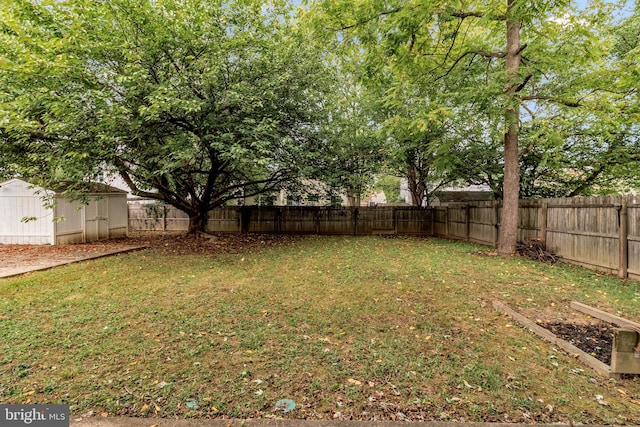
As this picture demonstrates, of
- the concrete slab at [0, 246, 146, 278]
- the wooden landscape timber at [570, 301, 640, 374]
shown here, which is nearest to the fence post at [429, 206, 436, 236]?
the wooden landscape timber at [570, 301, 640, 374]

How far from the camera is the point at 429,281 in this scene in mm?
5887

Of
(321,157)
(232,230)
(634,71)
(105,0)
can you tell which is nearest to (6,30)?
(105,0)

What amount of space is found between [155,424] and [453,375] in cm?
240

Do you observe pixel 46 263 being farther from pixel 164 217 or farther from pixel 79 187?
pixel 164 217

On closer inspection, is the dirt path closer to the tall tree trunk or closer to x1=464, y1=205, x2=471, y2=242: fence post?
the tall tree trunk

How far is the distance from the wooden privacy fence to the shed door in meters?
3.21

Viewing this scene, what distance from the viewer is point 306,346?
3266 millimetres

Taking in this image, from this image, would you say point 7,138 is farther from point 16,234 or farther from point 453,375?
point 453,375

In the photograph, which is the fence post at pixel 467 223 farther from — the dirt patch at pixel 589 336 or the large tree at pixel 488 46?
the dirt patch at pixel 589 336

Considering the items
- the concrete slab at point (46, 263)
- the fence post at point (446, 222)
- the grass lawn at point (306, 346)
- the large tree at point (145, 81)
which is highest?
the large tree at point (145, 81)

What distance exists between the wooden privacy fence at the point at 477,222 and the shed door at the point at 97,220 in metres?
3.21

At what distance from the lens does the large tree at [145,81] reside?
650cm

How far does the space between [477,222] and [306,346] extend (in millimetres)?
9854

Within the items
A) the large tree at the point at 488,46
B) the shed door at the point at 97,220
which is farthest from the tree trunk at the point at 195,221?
the large tree at the point at 488,46
